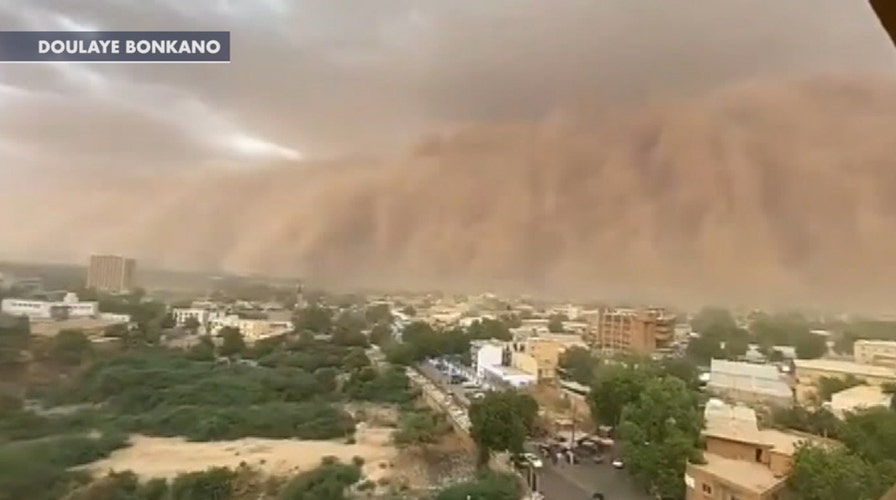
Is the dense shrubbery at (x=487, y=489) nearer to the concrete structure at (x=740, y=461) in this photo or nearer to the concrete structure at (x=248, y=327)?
the concrete structure at (x=740, y=461)

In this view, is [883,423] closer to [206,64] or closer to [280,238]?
[280,238]

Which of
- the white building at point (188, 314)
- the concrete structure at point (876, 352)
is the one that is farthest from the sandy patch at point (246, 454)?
the concrete structure at point (876, 352)

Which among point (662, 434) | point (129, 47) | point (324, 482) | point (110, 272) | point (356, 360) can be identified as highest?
point (129, 47)

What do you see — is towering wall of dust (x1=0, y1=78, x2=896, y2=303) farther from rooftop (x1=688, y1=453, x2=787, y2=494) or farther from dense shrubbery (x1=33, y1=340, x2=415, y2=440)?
rooftop (x1=688, y1=453, x2=787, y2=494)

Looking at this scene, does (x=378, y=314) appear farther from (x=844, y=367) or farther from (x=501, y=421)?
(x=844, y=367)

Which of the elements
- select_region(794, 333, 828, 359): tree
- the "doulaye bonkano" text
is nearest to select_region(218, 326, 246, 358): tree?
the "doulaye bonkano" text

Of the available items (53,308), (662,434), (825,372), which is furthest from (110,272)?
(825,372)
